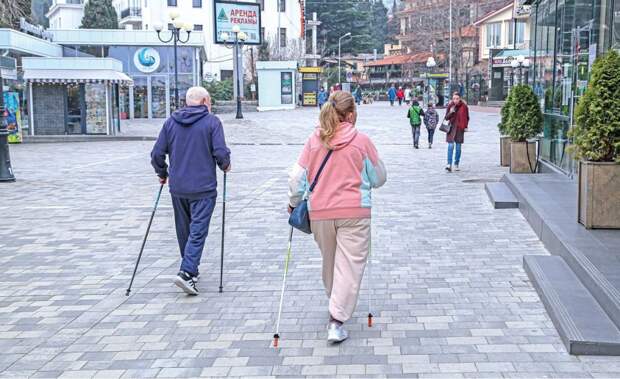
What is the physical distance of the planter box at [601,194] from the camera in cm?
731

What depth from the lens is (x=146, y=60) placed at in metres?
44.8

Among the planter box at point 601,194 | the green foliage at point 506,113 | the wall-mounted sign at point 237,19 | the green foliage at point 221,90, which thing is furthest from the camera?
the green foliage at point 221,90

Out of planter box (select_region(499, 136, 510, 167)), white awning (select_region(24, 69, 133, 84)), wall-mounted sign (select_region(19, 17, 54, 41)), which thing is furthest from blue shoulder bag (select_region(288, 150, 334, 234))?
wall-mounted sign (select_region(19, 17, 54, 41))

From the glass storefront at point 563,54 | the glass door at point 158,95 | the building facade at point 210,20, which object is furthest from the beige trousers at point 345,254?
the building facade at point 210,20

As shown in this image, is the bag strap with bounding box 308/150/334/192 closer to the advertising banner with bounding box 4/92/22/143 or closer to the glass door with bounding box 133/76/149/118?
the advertising banner with bounding box 4/92/22/143

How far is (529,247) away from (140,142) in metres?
20.9

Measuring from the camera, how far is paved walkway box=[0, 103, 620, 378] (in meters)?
4.90

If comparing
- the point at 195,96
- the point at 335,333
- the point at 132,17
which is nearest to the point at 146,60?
the point at 132,17

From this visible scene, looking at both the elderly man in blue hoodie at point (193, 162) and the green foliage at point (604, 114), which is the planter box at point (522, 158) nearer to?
the green foliage at point (604, 114)

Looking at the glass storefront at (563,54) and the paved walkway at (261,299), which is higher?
the glass storefront at (563,54)

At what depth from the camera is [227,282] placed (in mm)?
7016

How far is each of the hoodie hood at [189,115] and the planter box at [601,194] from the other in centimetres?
374

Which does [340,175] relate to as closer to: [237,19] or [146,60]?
[146,60]

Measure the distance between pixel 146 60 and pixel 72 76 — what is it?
17.4m
